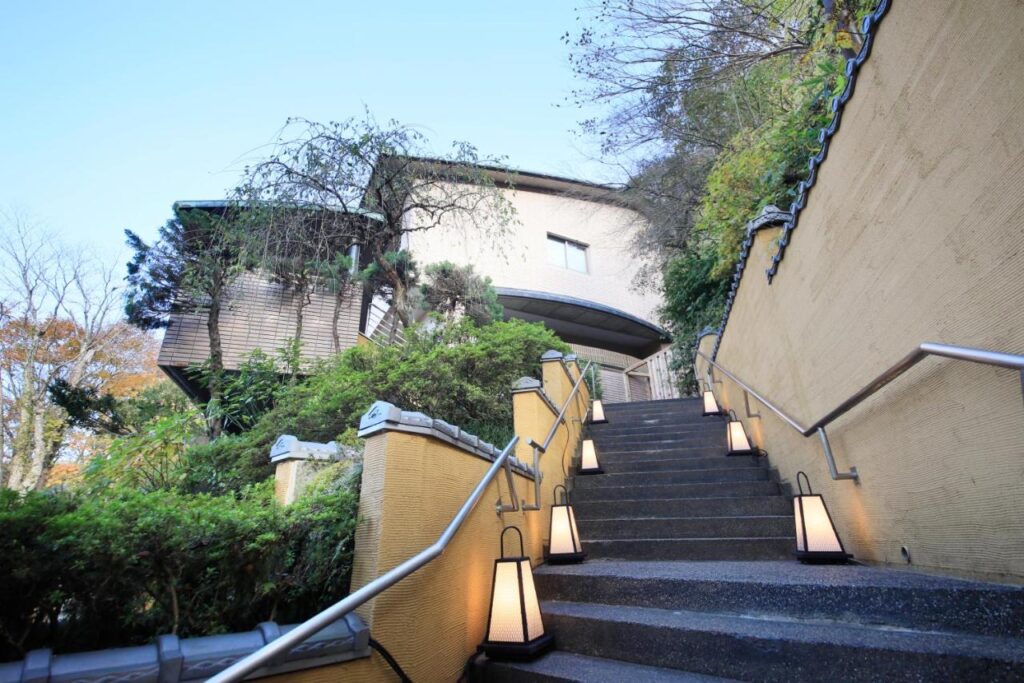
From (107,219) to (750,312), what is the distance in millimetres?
12176

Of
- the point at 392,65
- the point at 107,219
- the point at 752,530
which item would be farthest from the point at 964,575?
the point at 107,219

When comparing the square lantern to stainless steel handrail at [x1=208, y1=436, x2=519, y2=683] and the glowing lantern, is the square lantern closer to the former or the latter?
the glowing lantern

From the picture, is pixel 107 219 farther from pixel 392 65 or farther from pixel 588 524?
pixel 588 524

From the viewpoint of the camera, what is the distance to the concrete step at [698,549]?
2.96 meters

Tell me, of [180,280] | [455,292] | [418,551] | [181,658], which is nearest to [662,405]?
[455,292]

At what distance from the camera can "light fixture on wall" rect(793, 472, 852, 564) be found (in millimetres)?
2592

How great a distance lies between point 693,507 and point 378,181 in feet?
16.7

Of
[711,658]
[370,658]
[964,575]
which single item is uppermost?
[964,575]

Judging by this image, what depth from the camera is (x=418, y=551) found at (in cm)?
185

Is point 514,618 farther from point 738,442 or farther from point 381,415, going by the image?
point 738,442

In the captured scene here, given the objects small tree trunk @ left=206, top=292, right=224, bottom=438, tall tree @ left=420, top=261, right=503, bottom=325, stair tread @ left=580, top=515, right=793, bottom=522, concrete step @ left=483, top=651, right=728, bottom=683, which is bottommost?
concrete step @ left=483, top=651, right=728, bottom=683

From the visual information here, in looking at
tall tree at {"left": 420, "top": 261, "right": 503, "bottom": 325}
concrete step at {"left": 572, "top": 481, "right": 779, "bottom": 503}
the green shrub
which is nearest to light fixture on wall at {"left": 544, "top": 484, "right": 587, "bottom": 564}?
concrete step at {"left": 572, "top": 481, "right": 779, "bottom": 503}

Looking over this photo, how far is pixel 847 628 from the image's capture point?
1.87 meters

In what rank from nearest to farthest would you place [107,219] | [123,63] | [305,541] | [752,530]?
[305,541], [752,530], [123,63], [107,219]
